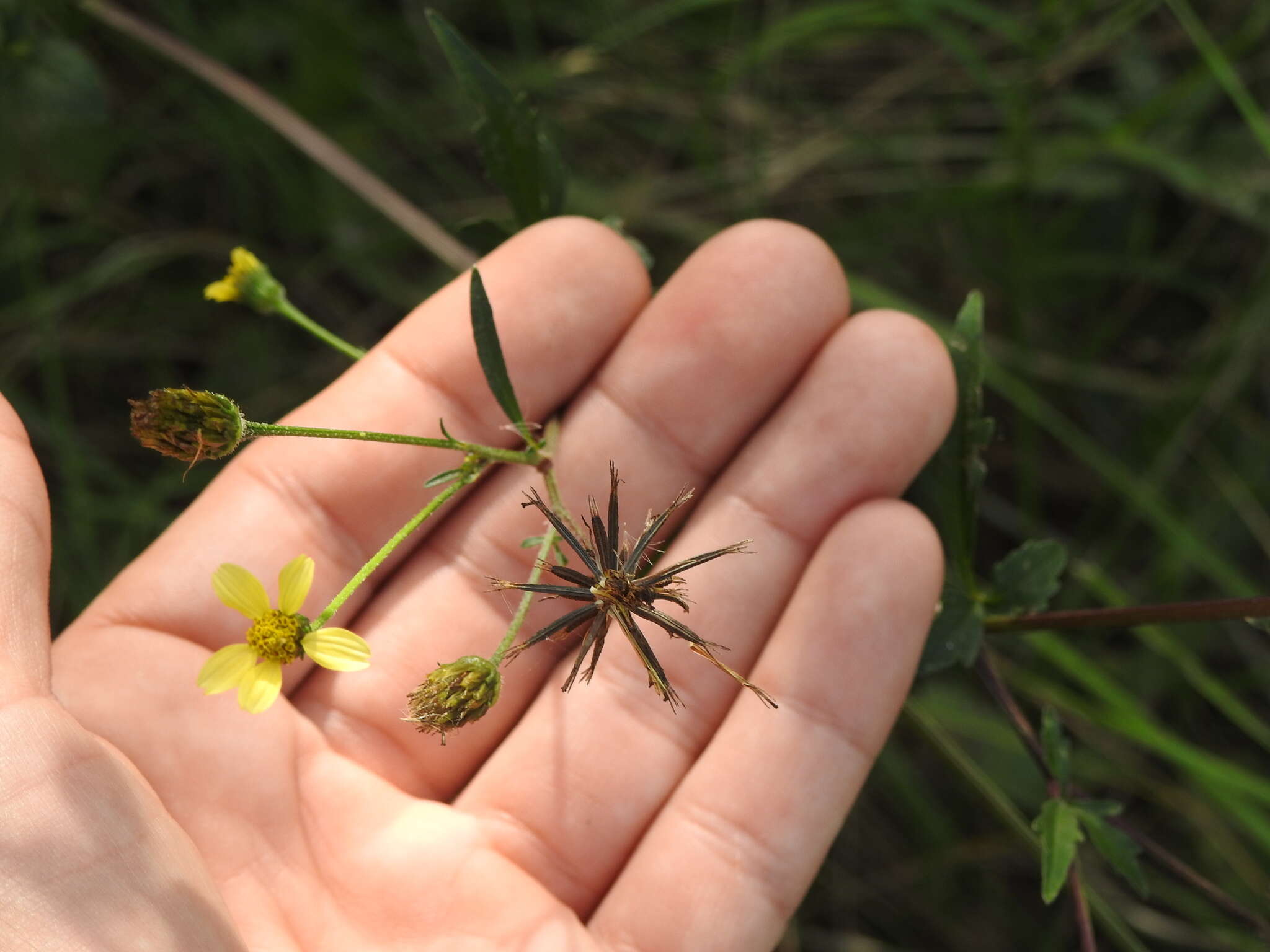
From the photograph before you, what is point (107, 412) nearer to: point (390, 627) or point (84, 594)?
point (84, 594)

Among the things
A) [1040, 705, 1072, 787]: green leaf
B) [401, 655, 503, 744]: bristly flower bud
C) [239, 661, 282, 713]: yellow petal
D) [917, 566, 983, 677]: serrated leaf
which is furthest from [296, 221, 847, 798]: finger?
[1040, 705, 1072, 787]: green leaf

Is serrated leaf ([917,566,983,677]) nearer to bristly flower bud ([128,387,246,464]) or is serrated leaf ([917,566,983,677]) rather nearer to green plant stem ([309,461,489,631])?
green plant stem ([309,461,489,631])

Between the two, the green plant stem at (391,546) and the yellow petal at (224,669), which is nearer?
the green plant stem at (391,546)

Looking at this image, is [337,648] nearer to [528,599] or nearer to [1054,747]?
[528,599]

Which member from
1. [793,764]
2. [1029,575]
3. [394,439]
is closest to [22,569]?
[394,439]

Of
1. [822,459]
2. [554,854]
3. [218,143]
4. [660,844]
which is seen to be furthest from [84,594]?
[822,459]

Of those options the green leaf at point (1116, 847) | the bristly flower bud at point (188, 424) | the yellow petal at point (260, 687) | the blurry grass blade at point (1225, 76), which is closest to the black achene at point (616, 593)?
the yellow petal at point (260, 687)

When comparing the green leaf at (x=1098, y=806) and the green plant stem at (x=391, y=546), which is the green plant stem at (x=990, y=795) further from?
the green plant stem at (x=391, y=546)
